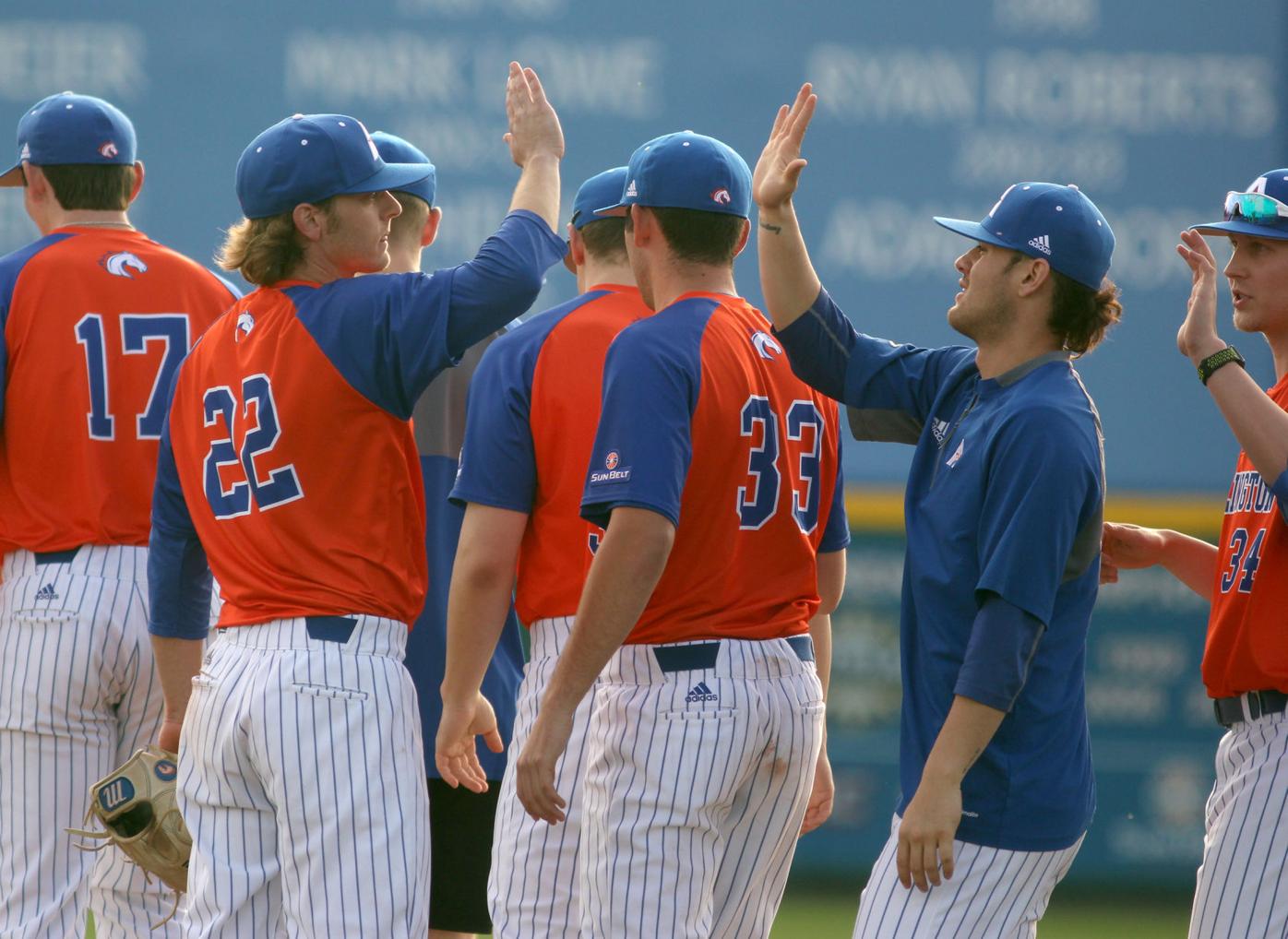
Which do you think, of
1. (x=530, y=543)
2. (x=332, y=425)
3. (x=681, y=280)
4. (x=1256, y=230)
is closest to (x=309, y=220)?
(x=332, y=425)

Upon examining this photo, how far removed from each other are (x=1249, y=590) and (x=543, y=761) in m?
1.33

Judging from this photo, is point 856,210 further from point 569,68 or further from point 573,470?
point 573,470

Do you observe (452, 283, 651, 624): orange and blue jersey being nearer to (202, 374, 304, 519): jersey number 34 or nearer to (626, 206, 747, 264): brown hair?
(626, 206, 747, 264): brown hair

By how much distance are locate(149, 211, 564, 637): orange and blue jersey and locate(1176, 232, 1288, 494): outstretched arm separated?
1155 millimetres

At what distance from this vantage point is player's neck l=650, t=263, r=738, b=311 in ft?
10.2

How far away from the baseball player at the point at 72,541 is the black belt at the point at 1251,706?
2341mm

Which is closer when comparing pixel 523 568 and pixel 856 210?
pixel 523 568

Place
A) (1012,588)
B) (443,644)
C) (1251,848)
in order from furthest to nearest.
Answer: (443,644), (1251,848), (1012,588)

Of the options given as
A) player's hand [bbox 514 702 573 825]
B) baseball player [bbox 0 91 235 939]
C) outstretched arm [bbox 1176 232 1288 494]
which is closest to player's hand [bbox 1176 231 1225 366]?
outstretched arm [bbox 1176 232 1288 494]

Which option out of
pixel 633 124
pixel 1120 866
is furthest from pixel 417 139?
pixel 1120 866

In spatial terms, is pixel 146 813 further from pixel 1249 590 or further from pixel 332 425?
pixel 1249 590

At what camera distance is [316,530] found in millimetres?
2924

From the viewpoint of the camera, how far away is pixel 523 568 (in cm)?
342

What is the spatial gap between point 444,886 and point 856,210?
12.2ft
